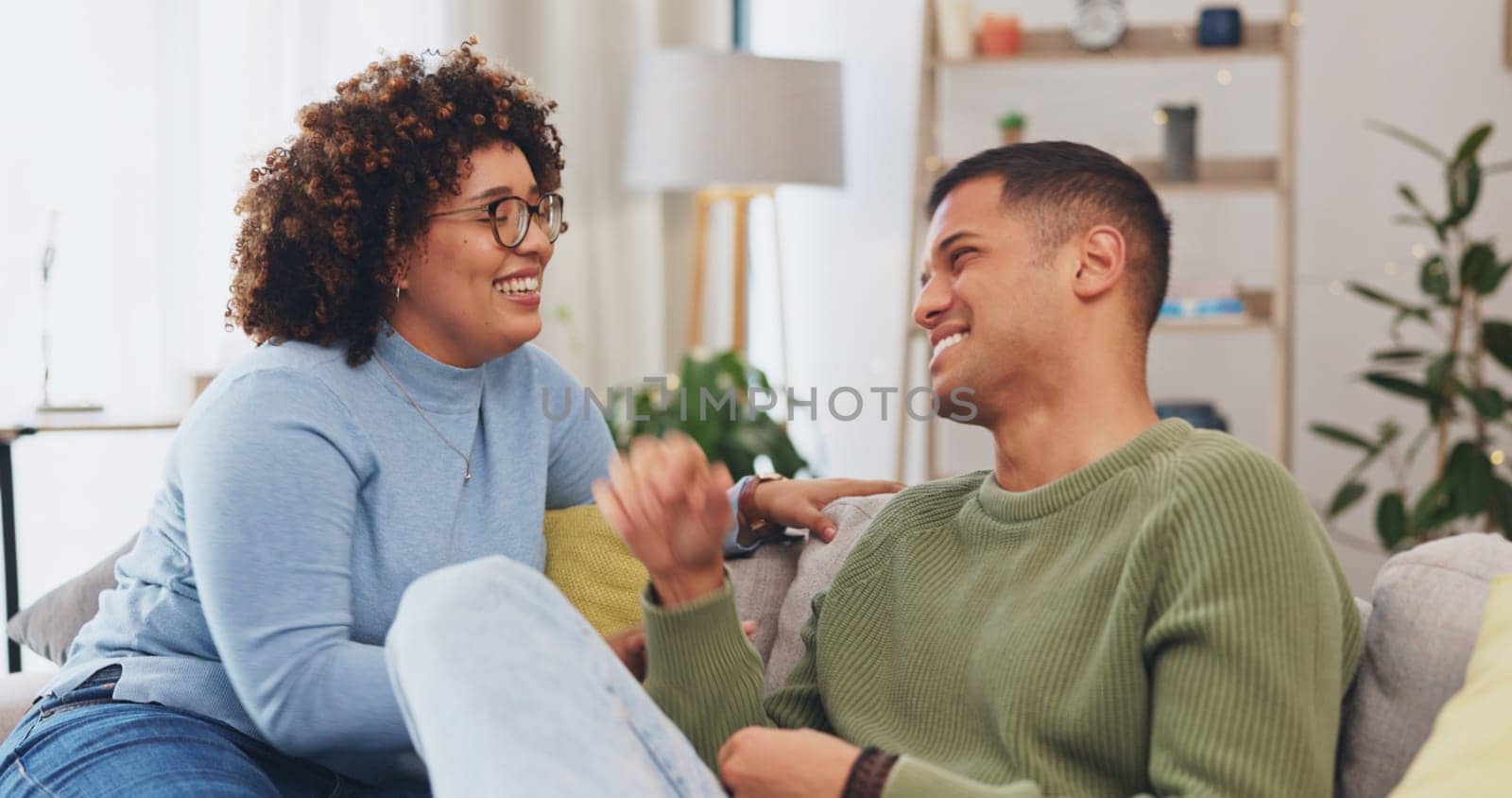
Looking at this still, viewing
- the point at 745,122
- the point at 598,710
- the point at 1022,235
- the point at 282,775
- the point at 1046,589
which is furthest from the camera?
the point at 745,122

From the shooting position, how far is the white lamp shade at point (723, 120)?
372 centimetres

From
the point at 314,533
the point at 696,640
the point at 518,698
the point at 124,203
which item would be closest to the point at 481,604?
the point at 518,698

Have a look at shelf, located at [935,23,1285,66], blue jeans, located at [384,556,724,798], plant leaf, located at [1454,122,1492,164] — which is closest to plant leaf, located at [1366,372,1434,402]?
plant leaf, located at [1454,122,1492,164]

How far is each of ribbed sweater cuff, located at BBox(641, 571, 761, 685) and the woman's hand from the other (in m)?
0.41

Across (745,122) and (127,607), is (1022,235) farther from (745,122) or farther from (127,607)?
(745,122)

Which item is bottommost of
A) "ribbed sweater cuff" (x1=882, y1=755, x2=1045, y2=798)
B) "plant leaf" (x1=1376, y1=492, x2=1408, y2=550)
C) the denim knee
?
"plant leaf" (x1=1376, y1=492, x2=1408, y2=550)

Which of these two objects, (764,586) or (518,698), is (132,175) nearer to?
(764,586)

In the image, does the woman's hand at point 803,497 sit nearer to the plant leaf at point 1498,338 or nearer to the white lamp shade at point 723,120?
the white lamp shade at point 723,120

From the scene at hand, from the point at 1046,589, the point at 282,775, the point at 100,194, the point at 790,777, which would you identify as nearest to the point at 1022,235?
the point at 1046,589

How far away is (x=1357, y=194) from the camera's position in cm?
427

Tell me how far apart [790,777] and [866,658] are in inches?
11.4

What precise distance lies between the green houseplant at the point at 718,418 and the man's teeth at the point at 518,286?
1.76m

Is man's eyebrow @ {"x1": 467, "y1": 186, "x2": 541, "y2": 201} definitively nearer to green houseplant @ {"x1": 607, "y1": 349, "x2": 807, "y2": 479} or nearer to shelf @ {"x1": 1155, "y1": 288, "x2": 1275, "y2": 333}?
green houseplant @ {"x1": 607, "y1": 349, "x2": 807, "y2": 479}

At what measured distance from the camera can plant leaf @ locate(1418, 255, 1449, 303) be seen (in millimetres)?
3605
